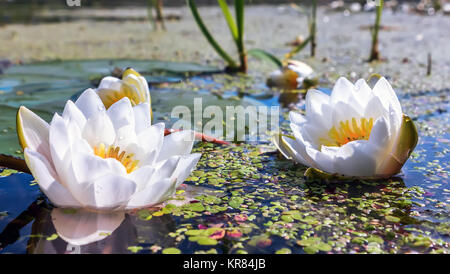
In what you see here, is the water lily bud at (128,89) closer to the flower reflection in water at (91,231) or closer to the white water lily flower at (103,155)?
the white water lily flower at (103,155)

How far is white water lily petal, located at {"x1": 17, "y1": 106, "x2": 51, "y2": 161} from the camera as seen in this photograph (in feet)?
3.62

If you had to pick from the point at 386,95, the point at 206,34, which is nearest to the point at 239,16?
the point at 206,34

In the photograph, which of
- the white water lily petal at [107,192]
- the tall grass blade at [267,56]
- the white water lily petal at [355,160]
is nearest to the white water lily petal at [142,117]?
the white water lily petal at [107,192]


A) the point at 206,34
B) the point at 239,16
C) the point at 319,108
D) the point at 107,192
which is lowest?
the point at 107,192

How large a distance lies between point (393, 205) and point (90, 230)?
0.79 meters

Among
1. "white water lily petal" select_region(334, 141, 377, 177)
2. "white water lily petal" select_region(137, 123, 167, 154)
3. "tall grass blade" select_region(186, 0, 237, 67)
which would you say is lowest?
"white water lily petal" select_region(334, 141, 377, 177)

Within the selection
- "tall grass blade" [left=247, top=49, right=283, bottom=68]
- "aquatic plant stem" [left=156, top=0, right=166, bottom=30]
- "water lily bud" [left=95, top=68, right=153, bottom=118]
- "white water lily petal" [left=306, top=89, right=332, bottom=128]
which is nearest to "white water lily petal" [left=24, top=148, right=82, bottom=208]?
"water lily bud" [left=95, top=68, right=153, bottom=118]

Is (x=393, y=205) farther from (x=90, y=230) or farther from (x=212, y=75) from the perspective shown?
(x=212, y=75)

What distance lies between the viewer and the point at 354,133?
1366 millimetres

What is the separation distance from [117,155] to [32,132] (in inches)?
8.7

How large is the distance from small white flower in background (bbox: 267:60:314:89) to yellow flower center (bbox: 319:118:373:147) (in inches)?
48.4

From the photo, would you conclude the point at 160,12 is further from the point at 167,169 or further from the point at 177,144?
the point at 167,169

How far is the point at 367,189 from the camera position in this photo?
129cm

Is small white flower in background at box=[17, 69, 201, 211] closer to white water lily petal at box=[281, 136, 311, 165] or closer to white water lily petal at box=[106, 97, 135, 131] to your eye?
white water lily petal at box=[106, 97, 135, 131]
